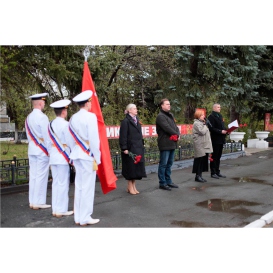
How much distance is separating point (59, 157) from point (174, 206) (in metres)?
2.34

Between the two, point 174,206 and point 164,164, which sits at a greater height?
point 164,164

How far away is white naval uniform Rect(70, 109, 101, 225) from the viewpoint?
5.22 meters

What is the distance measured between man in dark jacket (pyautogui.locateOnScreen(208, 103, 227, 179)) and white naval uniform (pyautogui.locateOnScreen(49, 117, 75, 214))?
4691 mm

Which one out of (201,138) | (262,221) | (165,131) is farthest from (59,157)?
(201,138)

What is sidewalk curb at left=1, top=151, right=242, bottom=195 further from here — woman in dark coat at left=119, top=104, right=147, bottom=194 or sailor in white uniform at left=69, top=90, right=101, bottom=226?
sailor in white uniform at left=69, top=90, right=101, bottom=226

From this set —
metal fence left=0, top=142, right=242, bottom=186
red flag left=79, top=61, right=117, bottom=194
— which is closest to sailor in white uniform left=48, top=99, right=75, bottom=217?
red flag left=79, top=61, right=117, bottom=194

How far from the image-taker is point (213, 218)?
19.0ft

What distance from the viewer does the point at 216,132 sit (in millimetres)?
9250

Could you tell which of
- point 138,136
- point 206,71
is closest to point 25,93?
point 138,136

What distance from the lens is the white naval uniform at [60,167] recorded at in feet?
18.7

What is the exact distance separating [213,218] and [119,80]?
8.37m

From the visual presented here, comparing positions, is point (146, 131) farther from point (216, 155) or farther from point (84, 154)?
point (84, 154)

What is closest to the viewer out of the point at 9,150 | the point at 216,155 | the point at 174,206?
the point at 174,206

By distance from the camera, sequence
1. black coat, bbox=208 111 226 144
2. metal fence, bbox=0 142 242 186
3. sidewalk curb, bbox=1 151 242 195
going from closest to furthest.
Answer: sidewalk curb, bbox=1 151 242 195 → metal fence, bbox=0 142 242 186 → black coat, bbox=208 111 226 144
